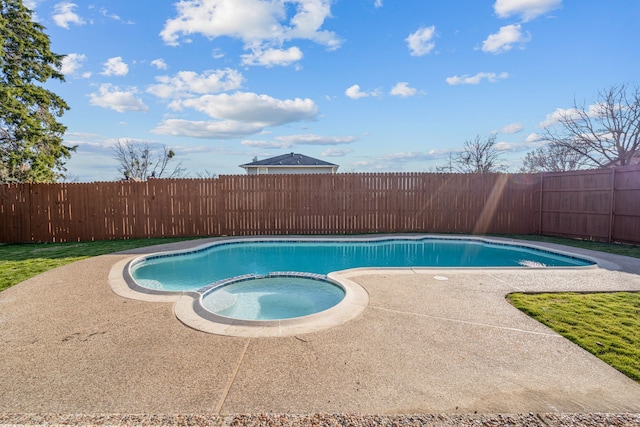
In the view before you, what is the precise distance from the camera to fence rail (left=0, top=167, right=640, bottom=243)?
33.8ft

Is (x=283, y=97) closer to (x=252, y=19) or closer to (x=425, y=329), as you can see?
(x=252, y=19)

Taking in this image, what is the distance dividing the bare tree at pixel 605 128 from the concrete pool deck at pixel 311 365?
551 inches

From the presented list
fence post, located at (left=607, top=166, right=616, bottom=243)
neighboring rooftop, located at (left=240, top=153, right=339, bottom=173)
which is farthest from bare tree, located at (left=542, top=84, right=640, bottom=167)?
neighboring rooftop, located at (left=240, top=153, right=339, bottom=173)

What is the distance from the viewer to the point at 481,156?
1919 cm

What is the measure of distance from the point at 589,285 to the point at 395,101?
32.9ft

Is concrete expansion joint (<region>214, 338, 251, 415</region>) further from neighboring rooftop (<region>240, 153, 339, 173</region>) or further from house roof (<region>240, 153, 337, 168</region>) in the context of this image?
house roof (<region>240, 153, 337, 168</region>)

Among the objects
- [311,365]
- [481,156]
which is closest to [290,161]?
[481,156]

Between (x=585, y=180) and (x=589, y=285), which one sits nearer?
(x=589, y=285)

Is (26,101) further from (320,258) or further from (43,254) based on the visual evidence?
(320,258)

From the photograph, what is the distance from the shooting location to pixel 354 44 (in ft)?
36.4

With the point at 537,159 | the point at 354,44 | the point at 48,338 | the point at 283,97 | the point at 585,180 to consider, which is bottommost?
the point at 48,338

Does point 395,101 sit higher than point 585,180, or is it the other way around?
point 395,101

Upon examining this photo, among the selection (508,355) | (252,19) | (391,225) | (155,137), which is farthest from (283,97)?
(508,355)

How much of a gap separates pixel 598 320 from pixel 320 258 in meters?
5.62
